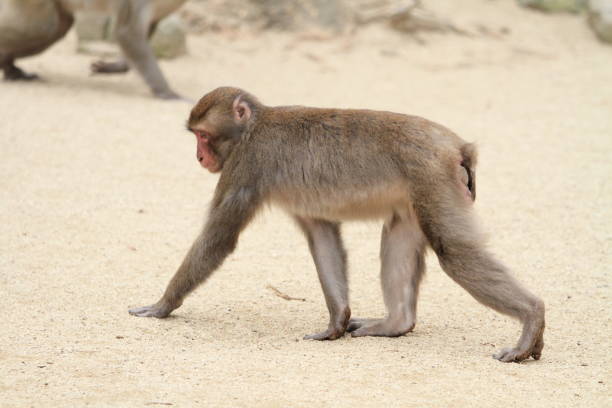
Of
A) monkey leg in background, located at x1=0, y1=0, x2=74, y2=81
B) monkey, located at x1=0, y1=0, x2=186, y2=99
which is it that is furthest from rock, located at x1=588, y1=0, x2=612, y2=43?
monkey leg in background, located at x1=0, y1=0, x2=74, y2=81

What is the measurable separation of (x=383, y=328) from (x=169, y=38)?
27.3 feet

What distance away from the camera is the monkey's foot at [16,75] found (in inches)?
424

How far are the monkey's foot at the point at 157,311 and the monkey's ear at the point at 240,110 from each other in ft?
3.58

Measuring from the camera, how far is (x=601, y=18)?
46.5 feet

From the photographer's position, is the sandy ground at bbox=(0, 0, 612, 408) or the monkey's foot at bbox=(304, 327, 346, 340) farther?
the monkey's foot at bbox=(304, 327, 346, 340)

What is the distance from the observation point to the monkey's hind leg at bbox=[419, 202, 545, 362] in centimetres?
452

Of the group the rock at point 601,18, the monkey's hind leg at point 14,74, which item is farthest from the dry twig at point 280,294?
the rock at point 601,18

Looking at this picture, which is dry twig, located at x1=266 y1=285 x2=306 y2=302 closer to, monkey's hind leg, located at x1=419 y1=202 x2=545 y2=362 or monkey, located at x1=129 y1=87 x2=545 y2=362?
monkey, located at x1=129 y1=87 x2=545 y2=362

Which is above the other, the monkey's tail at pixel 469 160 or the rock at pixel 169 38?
the monkey's tail at pixel 469 160

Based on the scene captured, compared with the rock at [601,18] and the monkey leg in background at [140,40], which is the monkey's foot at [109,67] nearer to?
the monkey leg in background at [140,40]

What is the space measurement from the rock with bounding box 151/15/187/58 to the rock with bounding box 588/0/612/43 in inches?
246

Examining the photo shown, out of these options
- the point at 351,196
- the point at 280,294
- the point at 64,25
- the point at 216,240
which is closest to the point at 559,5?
the point at 64,25

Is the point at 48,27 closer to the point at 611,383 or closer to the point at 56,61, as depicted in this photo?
the point at 56,61

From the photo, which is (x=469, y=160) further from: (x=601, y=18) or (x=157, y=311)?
(x=601, y=18)
